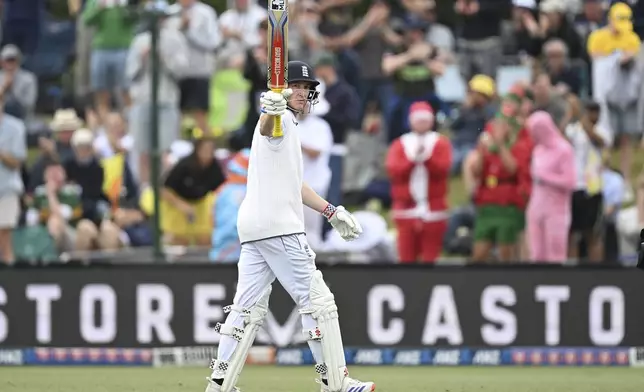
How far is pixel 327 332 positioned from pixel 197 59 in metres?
7.84

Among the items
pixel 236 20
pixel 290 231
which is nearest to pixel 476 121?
pixel 236 20

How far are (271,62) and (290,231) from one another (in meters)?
1.16

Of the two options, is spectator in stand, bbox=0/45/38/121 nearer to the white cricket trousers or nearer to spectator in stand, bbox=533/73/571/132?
spectator in stand, bbox=533/73/571/132

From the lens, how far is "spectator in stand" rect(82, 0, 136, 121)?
16.4m

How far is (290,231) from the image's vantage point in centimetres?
880

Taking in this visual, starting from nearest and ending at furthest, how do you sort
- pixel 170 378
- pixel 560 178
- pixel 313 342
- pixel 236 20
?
pixel 313 342 < pixel 170 378 < pixel 560 178 < pixel 236 20

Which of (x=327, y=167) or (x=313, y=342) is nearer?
(x=313, y=342)

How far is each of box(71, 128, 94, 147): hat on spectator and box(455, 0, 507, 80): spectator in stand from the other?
4.51m

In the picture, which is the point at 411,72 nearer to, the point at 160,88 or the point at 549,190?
the point at 549,190

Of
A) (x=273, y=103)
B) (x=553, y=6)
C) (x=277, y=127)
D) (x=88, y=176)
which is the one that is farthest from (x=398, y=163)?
(x=273, y=103)

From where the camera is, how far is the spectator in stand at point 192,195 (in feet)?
48.4

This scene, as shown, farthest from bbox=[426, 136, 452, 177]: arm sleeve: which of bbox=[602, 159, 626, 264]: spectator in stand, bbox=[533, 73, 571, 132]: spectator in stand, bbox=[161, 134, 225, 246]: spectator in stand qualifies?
bbox=[161, 134, 225, 246]: spectator in stand

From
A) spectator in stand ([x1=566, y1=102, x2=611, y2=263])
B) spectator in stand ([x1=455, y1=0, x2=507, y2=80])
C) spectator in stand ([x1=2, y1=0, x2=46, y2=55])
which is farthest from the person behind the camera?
→ spectator in stand ([x1=2, y1=0, x2=46, y2=55])

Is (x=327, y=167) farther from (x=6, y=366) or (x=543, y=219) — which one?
(x=6, y=366)
